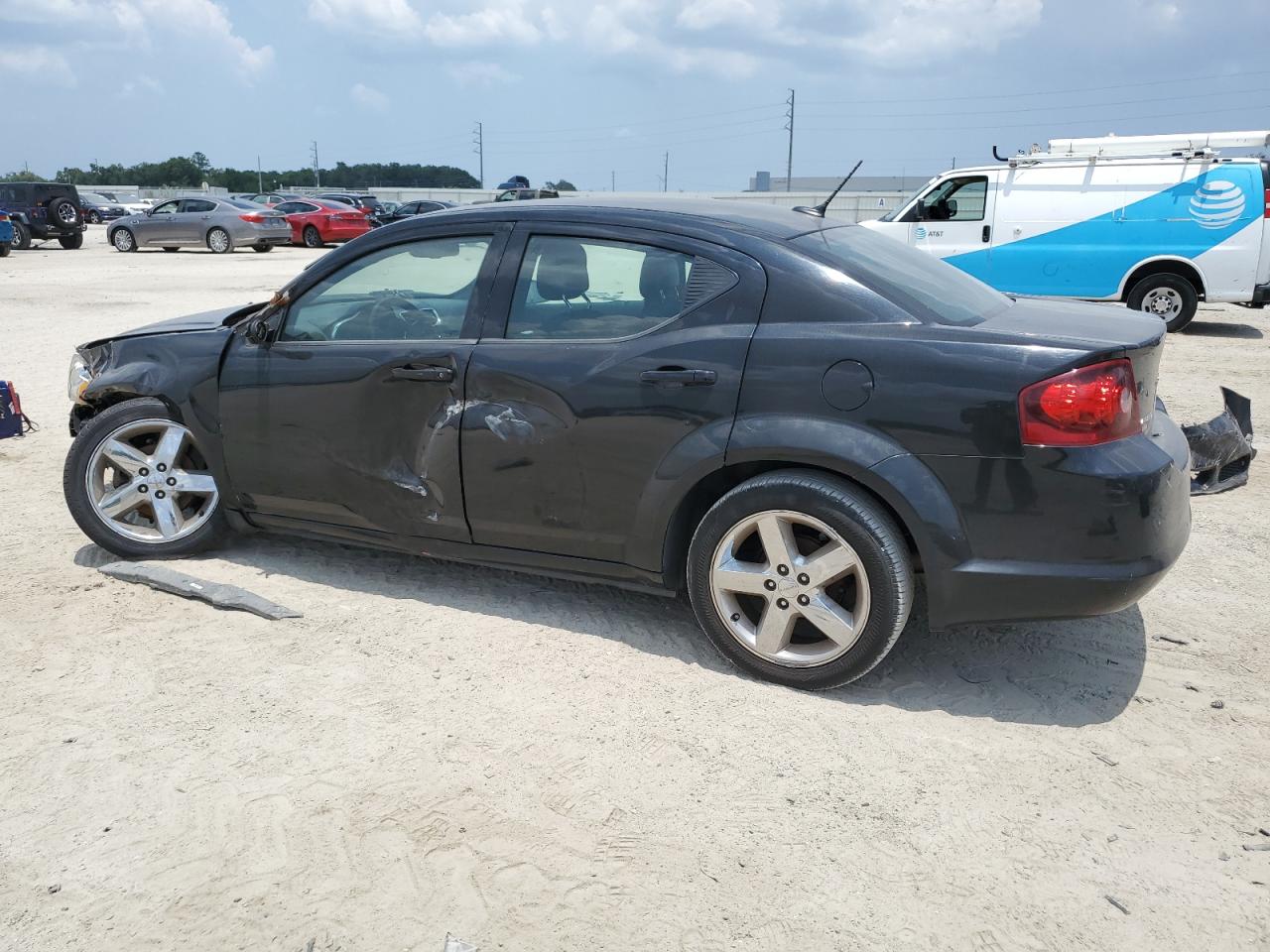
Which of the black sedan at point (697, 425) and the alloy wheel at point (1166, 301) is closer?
the black sedan at point (697, 425)

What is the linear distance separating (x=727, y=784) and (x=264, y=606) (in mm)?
2146

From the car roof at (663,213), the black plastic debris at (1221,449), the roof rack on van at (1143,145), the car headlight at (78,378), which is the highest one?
the roof rack on van at (1143,145)

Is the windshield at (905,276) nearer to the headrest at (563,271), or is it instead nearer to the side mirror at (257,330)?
the headrest at (563,271)

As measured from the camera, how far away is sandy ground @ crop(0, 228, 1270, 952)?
250 centimetres

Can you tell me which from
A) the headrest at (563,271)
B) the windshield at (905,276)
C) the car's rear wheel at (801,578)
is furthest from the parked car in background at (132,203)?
the car's rear wheel at (801,578)

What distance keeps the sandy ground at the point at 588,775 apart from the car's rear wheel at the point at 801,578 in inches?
6.0

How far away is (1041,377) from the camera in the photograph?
10.2ft

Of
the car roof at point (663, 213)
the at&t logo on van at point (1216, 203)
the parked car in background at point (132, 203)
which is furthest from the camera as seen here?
the parked car in background at point (132, 203)

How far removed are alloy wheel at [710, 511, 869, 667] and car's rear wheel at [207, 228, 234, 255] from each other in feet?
83.6

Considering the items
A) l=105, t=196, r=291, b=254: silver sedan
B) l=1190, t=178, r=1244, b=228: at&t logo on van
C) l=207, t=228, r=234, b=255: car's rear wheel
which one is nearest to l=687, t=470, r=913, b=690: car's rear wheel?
l=1190, t=178, r=1244, b=228: at&t logo on van

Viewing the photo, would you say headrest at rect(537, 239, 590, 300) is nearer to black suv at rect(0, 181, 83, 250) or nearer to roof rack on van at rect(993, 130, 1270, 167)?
roof rack on van at rect(993, 130, 1270, 167)

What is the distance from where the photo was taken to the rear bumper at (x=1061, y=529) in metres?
3.13

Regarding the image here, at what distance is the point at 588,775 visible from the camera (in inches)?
121

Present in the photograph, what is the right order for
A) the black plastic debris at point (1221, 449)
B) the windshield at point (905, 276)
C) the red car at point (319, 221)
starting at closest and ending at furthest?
the windshield at point (905, 276), the black plastic debris at point (1221, 449), the red car at point (319, 221)
